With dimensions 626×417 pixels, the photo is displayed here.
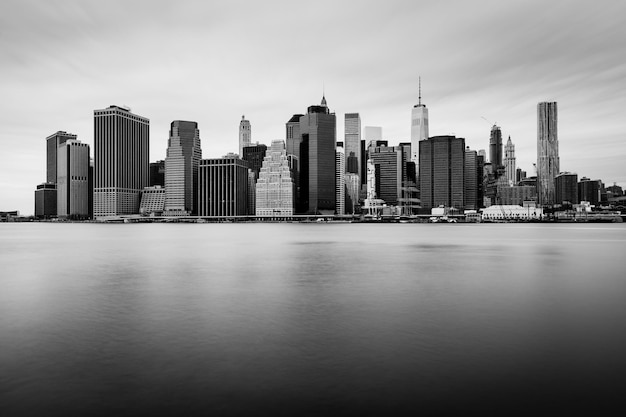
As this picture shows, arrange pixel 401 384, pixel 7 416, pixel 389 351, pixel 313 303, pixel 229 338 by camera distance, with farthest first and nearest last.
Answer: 1. pixel 313 303
2. pixel 229 338
3. pixel 389 351
4. pixel 401 384
5. pixel 7 416

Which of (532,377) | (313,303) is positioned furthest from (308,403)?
(313,303)

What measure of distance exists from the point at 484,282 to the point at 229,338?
24.8 metres

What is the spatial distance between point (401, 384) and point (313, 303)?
47.6 ft

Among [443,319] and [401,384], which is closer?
[401,384]

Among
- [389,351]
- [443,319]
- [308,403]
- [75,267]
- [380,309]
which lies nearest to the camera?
[308,403]

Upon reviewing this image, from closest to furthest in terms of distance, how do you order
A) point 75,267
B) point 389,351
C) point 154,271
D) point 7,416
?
point 7,416, point 389,351, point 154,271, point 75,267

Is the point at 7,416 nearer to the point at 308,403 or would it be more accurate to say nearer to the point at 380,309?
the point at 308,403

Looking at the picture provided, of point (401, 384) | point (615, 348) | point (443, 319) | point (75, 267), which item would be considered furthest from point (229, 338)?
point (75, 267)

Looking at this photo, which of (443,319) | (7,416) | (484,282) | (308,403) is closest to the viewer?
(7,416)

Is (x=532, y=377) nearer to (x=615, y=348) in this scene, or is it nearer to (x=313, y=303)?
(x=615, y=348)

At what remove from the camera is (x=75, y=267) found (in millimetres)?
51594

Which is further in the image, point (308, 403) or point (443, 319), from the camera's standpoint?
point (443, 319)

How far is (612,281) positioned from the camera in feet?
126

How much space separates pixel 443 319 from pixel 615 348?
25.0 ft
